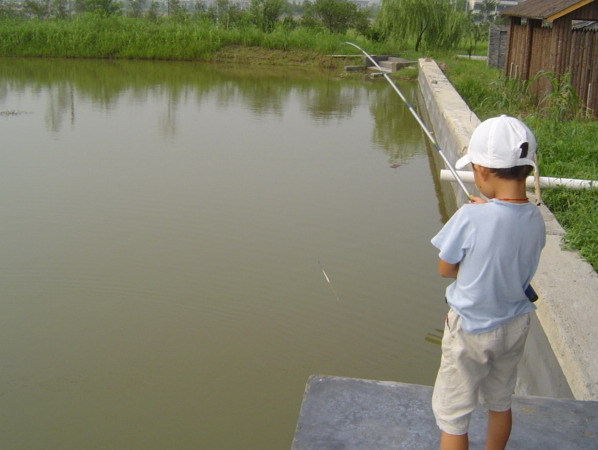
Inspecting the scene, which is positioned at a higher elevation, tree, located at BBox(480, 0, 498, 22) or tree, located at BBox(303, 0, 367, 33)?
tree, located at BBox(480, 0, 498, 22)

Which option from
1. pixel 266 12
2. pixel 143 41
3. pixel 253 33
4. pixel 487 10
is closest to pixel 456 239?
pixel 143 41

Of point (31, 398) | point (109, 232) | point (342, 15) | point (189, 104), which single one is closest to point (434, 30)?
Result: point (342, 15)

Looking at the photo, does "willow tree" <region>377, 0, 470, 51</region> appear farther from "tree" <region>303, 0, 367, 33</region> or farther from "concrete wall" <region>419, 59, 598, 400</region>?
"concrete wall" <region>419, 59, 598, 400</region>

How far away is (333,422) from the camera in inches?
99.2

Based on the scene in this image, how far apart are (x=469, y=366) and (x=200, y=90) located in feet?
45.0

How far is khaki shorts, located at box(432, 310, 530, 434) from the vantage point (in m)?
2.16

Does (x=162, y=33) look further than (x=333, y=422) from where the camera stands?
Yes

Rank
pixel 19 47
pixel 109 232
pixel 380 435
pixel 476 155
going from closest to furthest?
pixel 476 155 < pixel 380 435 < pixel 109 232 < pixel 19 47

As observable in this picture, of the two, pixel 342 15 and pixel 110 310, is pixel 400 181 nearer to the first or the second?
pixel 110 310

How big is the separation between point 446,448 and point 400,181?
592 cm

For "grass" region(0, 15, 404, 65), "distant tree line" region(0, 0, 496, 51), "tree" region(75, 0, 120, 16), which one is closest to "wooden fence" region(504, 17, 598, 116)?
"distant tree line" region(0, 0, 496, 51)

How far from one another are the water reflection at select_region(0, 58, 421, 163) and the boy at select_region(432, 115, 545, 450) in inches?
277

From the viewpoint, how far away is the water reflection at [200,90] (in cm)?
1152

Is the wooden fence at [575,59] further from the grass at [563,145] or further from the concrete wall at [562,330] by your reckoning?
the concrete wall at [562,330]
